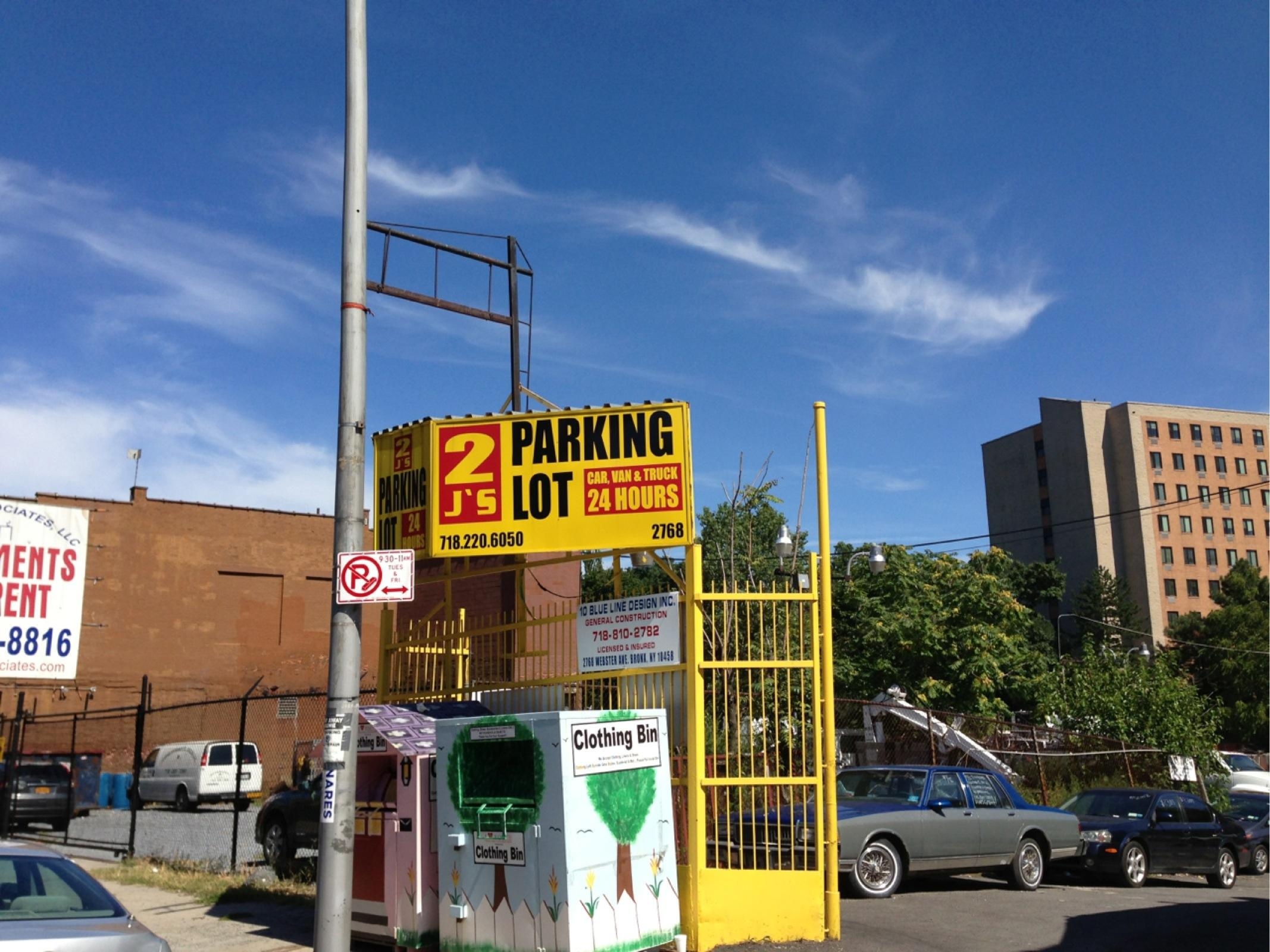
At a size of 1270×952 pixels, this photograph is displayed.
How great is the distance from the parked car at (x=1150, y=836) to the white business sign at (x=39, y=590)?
42.1ft

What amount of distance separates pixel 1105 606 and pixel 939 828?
68.6 m

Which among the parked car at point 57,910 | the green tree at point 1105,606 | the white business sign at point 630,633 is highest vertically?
the green tree at point 1105,606

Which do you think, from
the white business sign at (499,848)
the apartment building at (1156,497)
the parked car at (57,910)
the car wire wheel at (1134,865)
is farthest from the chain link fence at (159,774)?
the apartment building at (1156,497)

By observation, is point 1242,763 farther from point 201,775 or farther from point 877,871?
point 201,775

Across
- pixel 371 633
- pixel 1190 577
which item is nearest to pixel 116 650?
pixel 371 633

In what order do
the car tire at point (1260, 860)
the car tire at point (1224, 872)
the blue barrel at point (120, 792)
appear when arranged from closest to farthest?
the car tire at point (1224, 872) < the car tire at point (1260, 860) < the blue barrel at point (120, 792)

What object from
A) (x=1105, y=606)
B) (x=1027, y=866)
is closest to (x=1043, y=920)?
(x=1027, y=866)

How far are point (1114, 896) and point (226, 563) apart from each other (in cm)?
3240

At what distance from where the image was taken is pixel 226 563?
39281 mm

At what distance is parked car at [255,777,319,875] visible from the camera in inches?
560

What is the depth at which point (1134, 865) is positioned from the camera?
15.5 meters

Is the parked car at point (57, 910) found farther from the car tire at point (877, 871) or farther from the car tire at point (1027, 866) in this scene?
the car tire at point (1027, 866)

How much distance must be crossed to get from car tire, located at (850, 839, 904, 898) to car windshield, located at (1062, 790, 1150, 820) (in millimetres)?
5444

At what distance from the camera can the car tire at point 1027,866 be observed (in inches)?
544
